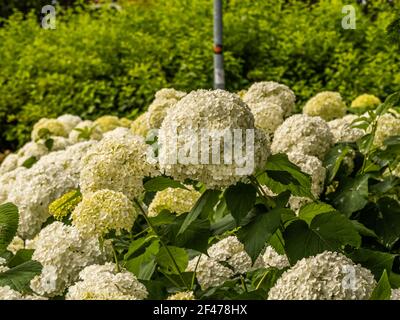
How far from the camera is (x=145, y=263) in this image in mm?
2076

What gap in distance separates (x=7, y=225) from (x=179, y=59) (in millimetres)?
6049

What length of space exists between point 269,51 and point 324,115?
4.05 meters

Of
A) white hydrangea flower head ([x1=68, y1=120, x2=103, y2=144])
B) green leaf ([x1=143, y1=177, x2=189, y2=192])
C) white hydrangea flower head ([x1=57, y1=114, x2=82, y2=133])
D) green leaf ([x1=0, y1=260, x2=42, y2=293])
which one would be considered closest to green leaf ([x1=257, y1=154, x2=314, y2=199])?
green leaf ([x1=143, y1=177, x2=189, y2=192])

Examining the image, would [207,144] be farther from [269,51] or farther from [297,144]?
[269,51]

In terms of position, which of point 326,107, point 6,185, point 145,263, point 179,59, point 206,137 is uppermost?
point 206,137

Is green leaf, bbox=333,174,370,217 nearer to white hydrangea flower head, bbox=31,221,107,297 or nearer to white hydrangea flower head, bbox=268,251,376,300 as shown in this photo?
white hydrangea flower head, bbox=31,221,107,297

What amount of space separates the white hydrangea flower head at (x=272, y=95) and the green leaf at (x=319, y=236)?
5.36 feet

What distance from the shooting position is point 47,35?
29.1 ft

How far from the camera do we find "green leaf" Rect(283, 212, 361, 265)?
177 centimetres

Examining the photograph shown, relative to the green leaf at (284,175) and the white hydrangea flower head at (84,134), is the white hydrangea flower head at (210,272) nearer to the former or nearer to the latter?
the green leaf at (284,175)

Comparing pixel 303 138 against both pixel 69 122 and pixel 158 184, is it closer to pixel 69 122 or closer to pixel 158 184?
pixel 158 184

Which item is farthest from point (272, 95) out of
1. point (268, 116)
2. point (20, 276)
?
point (20, 276)

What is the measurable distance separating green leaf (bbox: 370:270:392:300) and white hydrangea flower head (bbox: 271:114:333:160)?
1.46m
